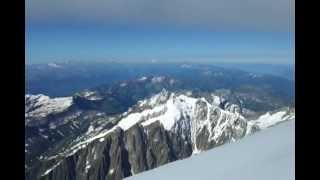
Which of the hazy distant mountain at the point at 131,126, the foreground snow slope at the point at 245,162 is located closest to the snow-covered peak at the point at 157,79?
the hazy distant mountain at the point at 131,126

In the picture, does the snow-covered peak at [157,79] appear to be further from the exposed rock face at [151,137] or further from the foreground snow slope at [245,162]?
the foreground snow slope at [245,162]

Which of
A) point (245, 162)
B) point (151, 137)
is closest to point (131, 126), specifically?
point (151, 137)

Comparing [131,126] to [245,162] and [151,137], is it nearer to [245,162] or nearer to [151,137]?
[151,137]

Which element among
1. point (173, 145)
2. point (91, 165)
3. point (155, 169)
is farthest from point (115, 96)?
point (155, 169)

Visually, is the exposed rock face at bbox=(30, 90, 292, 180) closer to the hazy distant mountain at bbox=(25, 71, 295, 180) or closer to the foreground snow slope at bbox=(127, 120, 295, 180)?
the hazy distant mountain at bbox=(25, 71, 295, 180)
